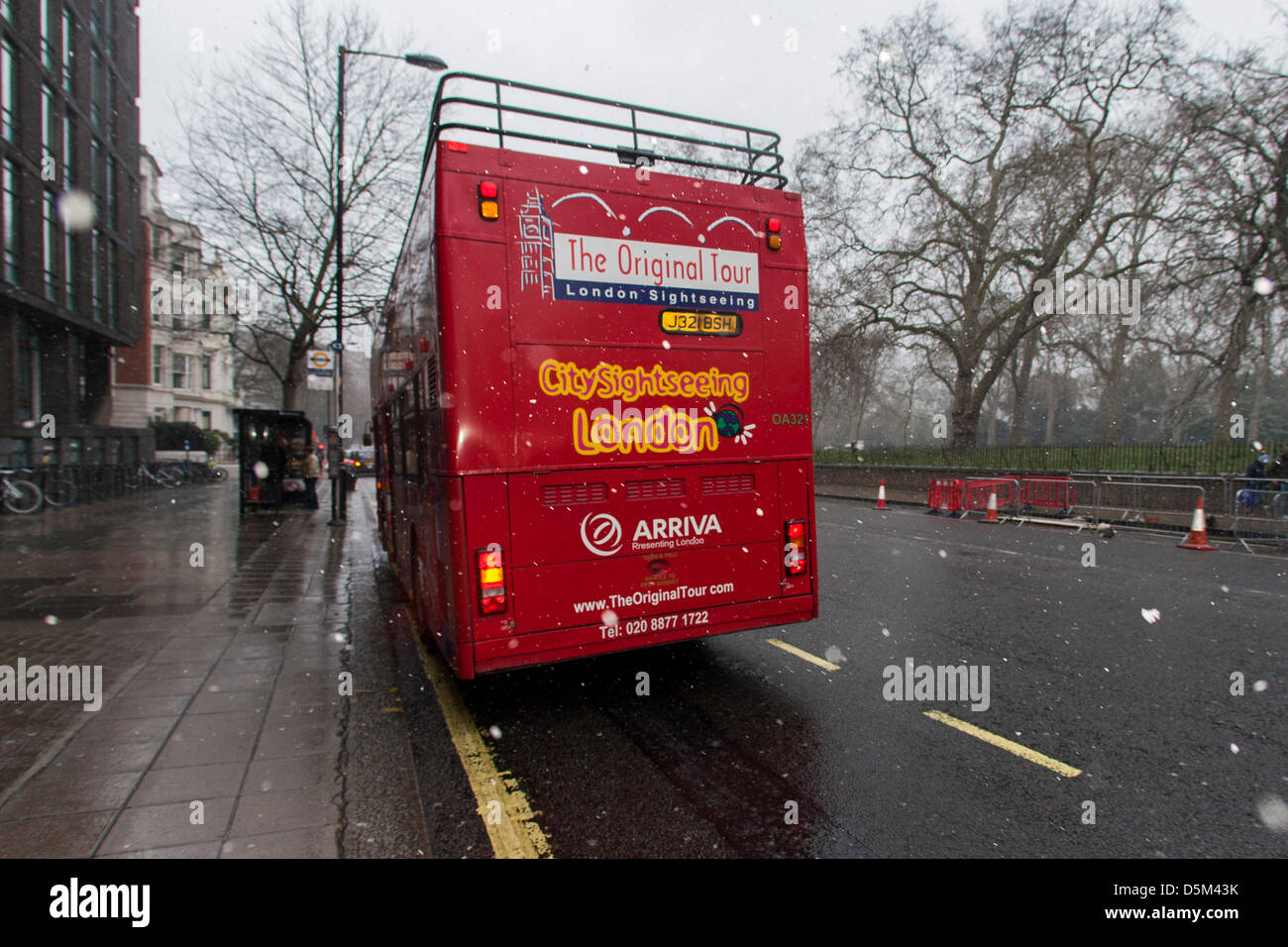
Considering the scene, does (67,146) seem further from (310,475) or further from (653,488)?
(653,488)

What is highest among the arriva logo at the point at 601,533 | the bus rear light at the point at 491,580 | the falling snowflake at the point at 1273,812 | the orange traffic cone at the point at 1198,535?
the arriva logo at the point at 601,533

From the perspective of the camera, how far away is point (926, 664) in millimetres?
5578

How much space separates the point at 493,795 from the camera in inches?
Answer: 142

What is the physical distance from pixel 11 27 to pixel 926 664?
1087 inches

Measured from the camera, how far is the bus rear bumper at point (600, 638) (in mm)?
4309

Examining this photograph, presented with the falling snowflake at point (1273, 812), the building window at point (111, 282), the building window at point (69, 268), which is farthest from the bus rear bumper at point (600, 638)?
the building window at point (111, 282)

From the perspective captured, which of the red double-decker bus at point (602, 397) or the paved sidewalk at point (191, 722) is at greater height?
the red double-decker bus at point (602, 397)

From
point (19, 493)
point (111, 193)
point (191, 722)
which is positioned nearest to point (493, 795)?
point (191, 722)

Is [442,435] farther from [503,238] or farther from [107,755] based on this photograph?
[107,755]

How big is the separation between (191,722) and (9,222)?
22846 mm

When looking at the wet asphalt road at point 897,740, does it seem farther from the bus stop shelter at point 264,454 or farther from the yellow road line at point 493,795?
the bus stop shelter at point 264,454

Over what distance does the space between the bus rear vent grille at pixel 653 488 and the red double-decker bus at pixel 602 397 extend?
10 mm
